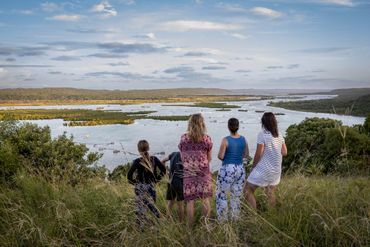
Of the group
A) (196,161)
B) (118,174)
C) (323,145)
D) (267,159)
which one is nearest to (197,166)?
(196,161)

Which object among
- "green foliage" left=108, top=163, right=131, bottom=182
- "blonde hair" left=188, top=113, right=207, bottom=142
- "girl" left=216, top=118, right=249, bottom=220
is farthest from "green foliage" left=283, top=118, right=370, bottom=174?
"blonde hair" left=188, top=113, right=207, bottom=142

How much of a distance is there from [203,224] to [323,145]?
15.3 m

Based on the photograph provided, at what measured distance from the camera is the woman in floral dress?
5.93 m

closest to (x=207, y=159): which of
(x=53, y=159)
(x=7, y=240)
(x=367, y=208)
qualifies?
(x=367, y=208)

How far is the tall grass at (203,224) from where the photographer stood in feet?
12.8

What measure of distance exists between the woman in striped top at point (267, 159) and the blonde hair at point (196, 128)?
3.06 feet

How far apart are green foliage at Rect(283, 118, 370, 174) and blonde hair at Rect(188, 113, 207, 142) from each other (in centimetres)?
907

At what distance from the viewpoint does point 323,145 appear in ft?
61.1

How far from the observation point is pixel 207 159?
6.20 m

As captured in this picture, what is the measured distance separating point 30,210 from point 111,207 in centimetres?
119

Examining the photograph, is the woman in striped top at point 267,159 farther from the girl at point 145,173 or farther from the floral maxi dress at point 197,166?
the girl at point 145,173

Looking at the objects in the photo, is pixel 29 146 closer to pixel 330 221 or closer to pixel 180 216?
pixel 180 216

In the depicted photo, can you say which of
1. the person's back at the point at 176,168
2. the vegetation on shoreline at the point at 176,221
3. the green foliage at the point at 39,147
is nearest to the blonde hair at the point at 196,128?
→ the person's back at the point at 176,168

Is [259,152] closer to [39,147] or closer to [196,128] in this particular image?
[196,128]
